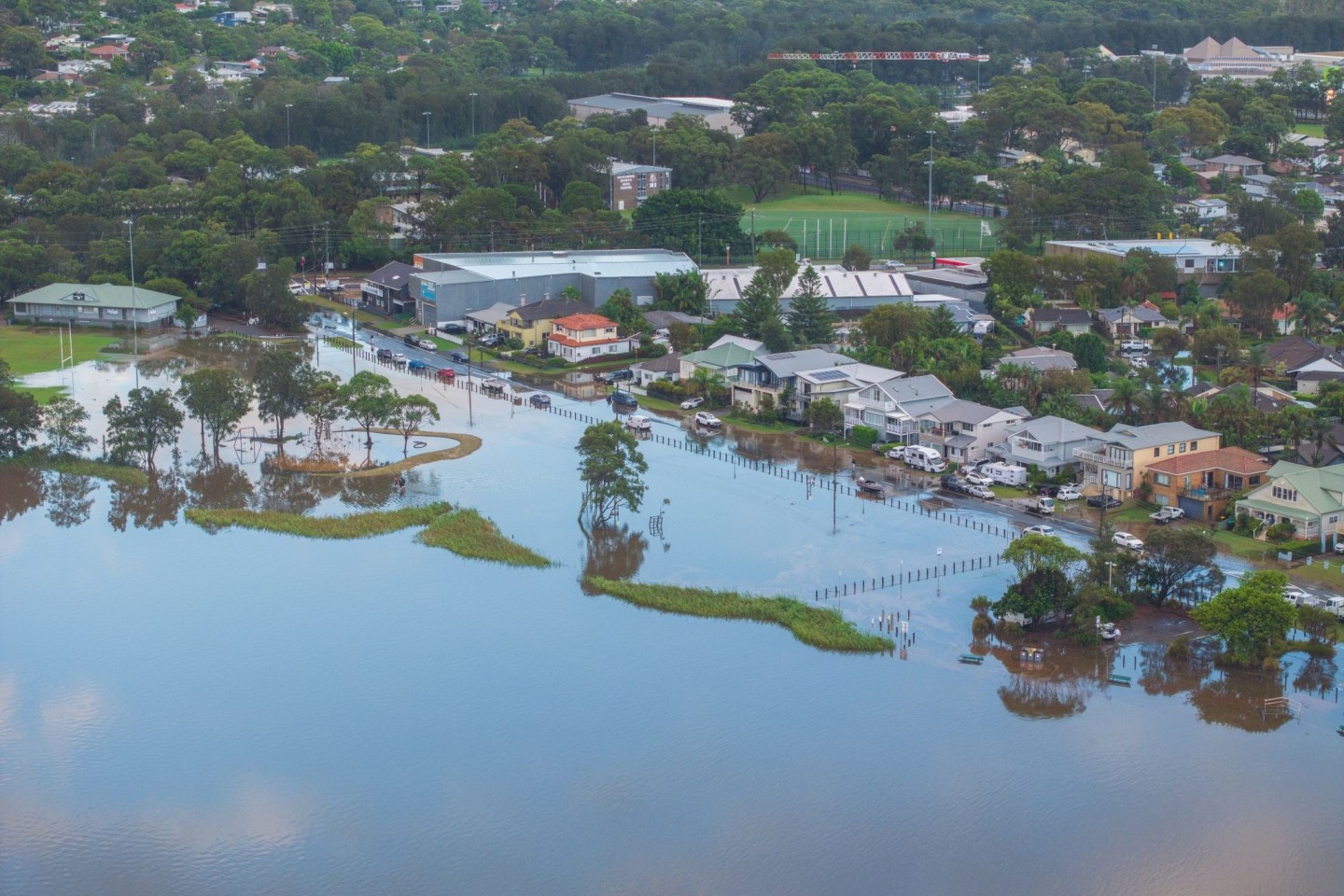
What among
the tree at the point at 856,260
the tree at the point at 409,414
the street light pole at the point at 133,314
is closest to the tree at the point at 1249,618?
the tree at the point at 409,414

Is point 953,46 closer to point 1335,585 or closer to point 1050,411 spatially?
point 1050,411

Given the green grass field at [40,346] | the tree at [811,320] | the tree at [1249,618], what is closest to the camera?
the tree at [1249,618]

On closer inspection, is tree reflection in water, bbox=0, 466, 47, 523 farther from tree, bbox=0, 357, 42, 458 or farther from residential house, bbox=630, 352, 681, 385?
residential house, bbox=630, 352, 681, 385

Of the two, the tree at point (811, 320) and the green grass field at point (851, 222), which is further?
the green grass field at point (851, 222)

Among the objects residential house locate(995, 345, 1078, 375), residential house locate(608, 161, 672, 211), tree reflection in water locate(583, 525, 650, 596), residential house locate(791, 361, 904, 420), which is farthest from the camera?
residential house locate(608, 161, 672, 211)

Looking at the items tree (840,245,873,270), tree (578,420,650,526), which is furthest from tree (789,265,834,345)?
tree (578,420,650,526)

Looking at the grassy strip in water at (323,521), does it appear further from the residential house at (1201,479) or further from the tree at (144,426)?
the residential house at (1201,479)
